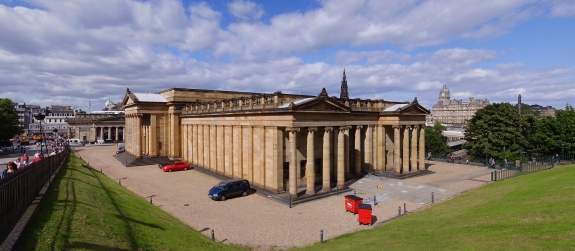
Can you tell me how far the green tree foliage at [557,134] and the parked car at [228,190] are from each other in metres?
48.1

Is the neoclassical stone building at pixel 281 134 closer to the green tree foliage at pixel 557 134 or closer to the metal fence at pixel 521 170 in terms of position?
the metal fence at pixel 521 170

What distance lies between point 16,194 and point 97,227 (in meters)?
3.04

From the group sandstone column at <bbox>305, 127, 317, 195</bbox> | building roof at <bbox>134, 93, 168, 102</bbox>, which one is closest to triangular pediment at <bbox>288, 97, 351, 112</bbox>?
sandstone column at <bbox>305, 127, 317, 195</bbox>

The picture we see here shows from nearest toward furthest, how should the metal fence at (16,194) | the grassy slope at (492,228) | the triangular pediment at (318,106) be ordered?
1. the metal fence at (16,194)
2. the grassy slope at (492,228)
3. the triangular pediment at (318,106)

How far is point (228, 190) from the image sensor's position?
83.4 ft

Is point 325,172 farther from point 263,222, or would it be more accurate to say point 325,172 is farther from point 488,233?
point 488,233

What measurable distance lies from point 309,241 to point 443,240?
269 inches

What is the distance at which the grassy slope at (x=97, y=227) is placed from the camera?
10.2 meters

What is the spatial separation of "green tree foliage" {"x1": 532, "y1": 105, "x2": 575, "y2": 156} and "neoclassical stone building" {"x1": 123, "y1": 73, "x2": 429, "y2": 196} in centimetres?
2590

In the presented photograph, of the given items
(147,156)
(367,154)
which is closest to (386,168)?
(367,154)

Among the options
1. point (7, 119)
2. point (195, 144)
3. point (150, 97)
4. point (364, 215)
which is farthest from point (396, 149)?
point (7, 119)

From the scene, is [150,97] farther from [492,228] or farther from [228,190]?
[492,228]

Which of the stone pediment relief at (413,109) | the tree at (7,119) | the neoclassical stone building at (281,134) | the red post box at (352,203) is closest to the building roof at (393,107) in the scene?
the neoclassical stone building at (281,134)

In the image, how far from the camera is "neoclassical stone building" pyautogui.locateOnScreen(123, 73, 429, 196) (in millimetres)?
25922
